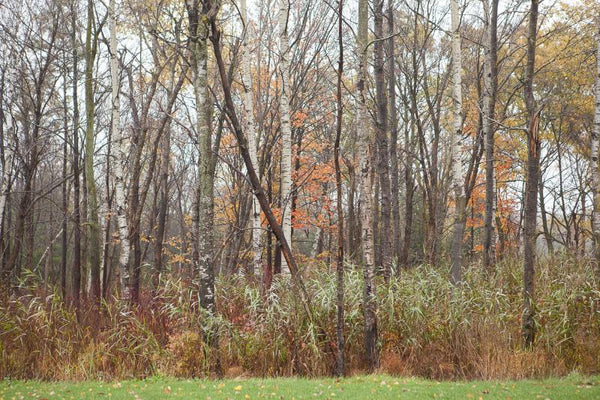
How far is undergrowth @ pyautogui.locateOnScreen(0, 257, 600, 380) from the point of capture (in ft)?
19.8

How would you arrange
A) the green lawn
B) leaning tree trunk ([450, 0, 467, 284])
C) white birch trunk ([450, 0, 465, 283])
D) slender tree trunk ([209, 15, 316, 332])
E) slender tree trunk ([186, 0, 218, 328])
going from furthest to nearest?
white birch trunk ([450, 0, 465, 283]), leaning tree trunk ([450, 0, 467, 284]), slender tree trunk ([186, 0, 218, 328]), slender tree trunk ([209, 15, 316, 332]), the green lawn

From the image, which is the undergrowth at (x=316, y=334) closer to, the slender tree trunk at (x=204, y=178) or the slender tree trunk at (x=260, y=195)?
the slender tree trunk at (x=260, y=195)

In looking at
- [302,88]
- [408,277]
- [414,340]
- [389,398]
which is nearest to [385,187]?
[408,277]

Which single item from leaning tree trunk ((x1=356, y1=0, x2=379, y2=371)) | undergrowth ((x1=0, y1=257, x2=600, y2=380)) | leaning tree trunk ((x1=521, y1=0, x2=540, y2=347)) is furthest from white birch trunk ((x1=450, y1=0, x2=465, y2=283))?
leaning tree trunk ((x1=356, y1=0, x2=379, y2=371))

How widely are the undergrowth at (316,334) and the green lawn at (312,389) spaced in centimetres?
51

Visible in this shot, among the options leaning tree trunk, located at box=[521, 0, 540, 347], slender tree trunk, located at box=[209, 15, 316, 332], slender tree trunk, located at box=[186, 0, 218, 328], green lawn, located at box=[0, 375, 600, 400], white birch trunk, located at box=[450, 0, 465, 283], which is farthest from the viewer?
white birch trunk, located at box=[450, 0, 465, 283]

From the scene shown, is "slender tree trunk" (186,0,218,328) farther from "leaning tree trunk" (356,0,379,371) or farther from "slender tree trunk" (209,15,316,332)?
"leaning tree trunk" (356,0,379,371)

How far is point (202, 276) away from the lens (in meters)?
6.04

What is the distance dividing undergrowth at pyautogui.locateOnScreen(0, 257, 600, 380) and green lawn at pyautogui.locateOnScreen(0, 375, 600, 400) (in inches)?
20.1

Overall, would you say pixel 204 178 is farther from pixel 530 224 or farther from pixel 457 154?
pixel 457 154

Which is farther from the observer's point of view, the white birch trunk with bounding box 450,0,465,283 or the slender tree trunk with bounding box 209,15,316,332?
the white birch trunk with bounding box 450,0,465,283

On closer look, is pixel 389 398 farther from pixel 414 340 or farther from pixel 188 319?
pixel 188 319

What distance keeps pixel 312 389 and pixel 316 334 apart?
1.22 m

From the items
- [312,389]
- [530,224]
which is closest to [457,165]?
[530,224]
